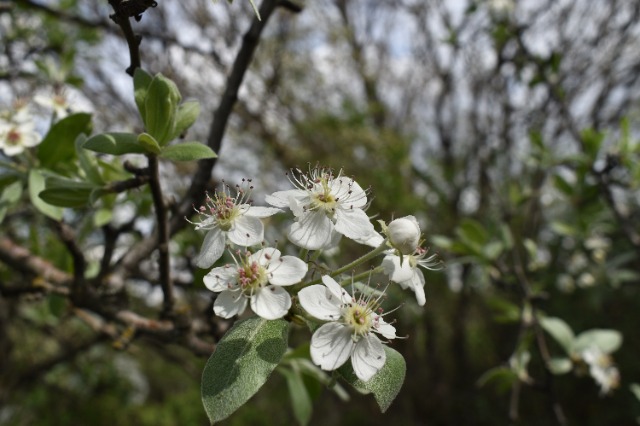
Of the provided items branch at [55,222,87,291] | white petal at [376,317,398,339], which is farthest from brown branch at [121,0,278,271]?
white petal at [376,317,398,339]

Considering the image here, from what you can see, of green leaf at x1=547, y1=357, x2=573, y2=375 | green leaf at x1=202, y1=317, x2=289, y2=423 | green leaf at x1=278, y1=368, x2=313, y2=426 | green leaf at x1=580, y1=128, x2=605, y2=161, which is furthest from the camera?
green leaf at x1=580, y1=128, x2=605, y2=161

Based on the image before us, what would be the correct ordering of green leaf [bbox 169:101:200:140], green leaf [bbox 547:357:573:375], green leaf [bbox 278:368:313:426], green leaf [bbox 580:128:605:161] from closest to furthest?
green leaf [bbox 169:101:200:140]
green leaf [bbox 278:368:313:426]
green leaf [bbox 547:357:573:375]
green leaf [bbox 580:128:605:161]

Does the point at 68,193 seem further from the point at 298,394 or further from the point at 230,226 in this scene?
the point at 298,394

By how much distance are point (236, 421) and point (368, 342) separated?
441 centimetres

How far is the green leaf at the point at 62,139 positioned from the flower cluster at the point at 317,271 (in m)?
0.37

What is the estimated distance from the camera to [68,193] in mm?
811

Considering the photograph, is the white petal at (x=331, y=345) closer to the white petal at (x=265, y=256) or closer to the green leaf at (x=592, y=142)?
the white petal at (x=265, y=256)

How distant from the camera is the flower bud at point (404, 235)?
679mm

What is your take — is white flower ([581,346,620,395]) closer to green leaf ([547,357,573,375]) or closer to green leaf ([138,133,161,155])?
green leaf ([547,357,573,375])

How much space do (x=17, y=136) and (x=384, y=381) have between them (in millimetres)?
849

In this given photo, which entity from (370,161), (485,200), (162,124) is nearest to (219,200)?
(162,124)

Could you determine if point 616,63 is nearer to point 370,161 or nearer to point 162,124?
point 370,161

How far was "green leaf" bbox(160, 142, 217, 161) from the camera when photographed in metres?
→ 0.71

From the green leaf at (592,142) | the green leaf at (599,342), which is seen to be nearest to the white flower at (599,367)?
the green leaf at (599,342)
